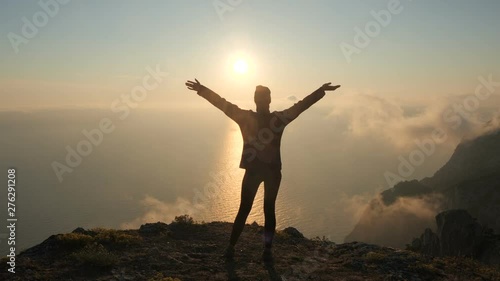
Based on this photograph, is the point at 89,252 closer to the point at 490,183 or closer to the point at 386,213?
the point at 490,183

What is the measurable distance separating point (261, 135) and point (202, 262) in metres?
3.72

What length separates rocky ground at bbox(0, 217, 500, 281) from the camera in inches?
297

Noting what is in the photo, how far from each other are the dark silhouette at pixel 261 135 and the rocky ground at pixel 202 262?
1.58m

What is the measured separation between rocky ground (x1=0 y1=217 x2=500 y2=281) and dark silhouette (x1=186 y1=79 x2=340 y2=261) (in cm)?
158

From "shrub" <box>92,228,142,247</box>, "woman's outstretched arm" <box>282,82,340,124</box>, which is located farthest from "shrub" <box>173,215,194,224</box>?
"woman's outstretched arm" <box>282,82,340,124</box>

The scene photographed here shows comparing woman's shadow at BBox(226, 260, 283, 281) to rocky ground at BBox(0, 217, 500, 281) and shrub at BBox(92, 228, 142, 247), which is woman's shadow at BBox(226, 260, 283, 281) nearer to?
rocky ground at BBox(0, 217, 500, 281)

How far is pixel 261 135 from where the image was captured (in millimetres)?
8312

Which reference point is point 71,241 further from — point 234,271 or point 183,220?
point 234,271

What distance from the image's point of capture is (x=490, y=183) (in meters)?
130

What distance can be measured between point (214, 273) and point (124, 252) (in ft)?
9.28

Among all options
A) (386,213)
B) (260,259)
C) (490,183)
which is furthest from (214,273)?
(386,213)

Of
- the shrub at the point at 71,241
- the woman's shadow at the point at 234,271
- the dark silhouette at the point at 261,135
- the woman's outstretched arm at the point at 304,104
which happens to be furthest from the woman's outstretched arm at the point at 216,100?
the shrub at the point at 71,241

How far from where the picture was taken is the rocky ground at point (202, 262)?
297 inches

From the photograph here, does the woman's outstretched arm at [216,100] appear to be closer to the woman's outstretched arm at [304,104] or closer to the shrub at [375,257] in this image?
the woman's outstretched arm at [304,104]
